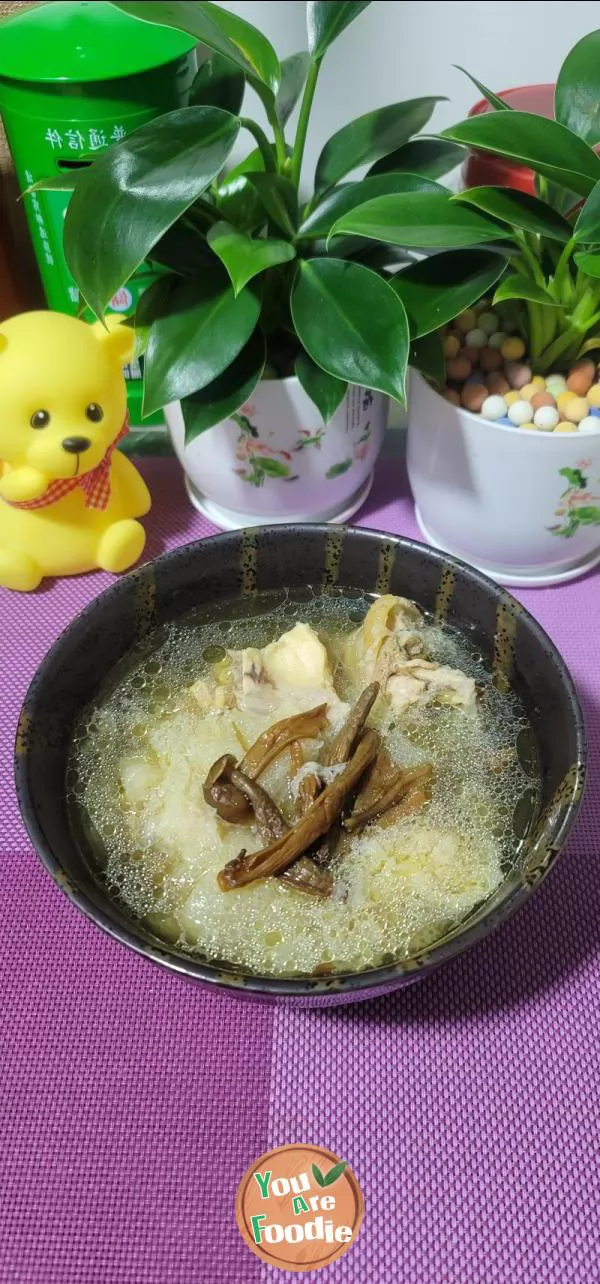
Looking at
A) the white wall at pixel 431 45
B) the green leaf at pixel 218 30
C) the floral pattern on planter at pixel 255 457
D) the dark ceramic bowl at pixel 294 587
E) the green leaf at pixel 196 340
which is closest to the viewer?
the dark ceramic bowl at pixel 294 587

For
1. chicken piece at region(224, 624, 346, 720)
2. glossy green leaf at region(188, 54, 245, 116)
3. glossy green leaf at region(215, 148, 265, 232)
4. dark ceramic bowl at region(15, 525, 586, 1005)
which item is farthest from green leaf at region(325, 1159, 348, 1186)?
glossy green leaf at region(188, 54, 245, 116)

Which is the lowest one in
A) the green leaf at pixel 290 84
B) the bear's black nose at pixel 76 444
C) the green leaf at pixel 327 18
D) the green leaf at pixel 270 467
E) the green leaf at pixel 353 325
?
the green leaf at pixel 270 467

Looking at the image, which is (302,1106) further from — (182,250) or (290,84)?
(290,84)

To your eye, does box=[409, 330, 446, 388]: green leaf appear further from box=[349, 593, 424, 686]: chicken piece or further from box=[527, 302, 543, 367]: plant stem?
box=[349, 593, 424, 686]: chicken piece

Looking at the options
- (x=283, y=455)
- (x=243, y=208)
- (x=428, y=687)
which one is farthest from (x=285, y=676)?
(x=243, y=208)

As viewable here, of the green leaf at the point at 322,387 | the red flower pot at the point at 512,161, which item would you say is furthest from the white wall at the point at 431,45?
the green leaf at the point at 322,387

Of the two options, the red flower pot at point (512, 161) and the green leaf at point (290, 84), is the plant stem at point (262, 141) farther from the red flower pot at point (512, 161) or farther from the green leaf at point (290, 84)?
the red flower pot at point (512, 161)
